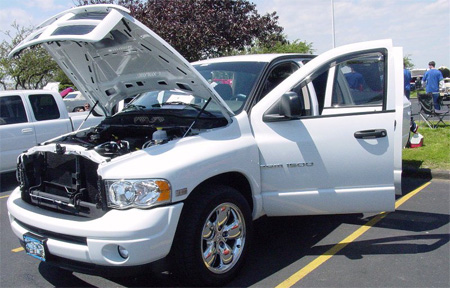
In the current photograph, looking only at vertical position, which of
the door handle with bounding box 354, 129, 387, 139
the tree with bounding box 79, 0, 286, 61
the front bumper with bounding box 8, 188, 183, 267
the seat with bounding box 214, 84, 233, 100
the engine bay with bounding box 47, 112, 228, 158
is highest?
the tree with bounding box 79, 0, 286, 61

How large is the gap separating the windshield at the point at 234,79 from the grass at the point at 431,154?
4264 millimetres

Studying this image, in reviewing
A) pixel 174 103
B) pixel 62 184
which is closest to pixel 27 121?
pixel 174 103

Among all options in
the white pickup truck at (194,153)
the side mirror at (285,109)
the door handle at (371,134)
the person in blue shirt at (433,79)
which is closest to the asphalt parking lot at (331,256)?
the white pickup truck at (194,153)

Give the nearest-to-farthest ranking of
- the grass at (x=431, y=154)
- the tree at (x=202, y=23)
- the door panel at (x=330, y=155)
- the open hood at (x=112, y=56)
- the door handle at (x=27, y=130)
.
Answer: the open hood at (x=112, y=56) < the door panel at (x=330, y=155) < the grass at (x=431, y=154) < the door handle at (x=27, y=130) < the tree at (x=202, y=23)

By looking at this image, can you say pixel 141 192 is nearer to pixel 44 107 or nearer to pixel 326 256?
pixel 326 256

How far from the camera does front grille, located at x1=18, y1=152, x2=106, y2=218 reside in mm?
3383

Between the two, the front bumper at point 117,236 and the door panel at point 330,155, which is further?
the door panel at point 330,155

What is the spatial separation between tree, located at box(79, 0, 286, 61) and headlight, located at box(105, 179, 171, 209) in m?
11.5

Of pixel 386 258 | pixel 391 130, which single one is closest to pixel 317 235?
pixel 386 258

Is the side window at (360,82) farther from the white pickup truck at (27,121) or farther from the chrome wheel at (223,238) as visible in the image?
the white pickup truck at (27,121)

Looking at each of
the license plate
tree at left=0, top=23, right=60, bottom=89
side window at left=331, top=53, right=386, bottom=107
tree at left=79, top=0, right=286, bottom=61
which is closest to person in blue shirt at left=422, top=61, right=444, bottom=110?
tree at left=79, top=0, right=286, bottom=61

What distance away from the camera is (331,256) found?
14.0ft

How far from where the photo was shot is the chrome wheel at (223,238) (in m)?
3.54

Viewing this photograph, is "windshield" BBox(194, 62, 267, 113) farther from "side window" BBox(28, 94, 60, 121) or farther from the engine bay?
"side window" BBox(28, 94, 60, 121)
